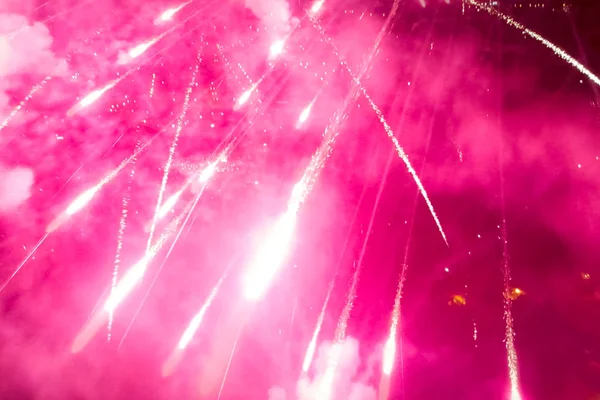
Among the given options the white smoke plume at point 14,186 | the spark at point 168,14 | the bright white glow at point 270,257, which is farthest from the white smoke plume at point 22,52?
the bright white glow at point 270,257

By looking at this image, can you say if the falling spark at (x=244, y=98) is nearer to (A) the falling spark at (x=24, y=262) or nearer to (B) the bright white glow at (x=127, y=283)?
(B) the bright white glow at (x=127, y=283)

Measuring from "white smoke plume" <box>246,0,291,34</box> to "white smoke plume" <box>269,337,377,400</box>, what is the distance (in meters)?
3.21

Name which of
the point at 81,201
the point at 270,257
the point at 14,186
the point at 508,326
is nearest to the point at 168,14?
the point at 81,201

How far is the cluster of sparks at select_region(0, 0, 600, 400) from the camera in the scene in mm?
3877

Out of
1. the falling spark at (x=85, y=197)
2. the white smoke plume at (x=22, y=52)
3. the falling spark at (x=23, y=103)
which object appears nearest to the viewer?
the white smoke plume at (x=22, y=52)

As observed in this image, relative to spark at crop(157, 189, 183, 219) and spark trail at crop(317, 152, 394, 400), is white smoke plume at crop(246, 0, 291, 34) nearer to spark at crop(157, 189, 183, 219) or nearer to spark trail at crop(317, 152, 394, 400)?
spark trail at crop(317, 152, 394, 400)

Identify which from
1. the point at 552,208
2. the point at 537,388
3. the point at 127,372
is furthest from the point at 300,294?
the point at 552,208

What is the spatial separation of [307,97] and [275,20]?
818 millimetres

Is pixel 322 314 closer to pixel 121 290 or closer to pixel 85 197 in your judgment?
pixel 121 290

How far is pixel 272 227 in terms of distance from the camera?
429cm

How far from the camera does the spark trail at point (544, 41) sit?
3533 mm

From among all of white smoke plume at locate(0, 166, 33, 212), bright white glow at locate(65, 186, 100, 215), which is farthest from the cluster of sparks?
white smoke plume at locate(0, 166, 33, 212)

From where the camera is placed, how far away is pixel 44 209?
3.90 metres

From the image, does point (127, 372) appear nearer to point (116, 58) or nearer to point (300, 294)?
point (300, 294)
